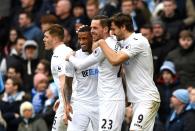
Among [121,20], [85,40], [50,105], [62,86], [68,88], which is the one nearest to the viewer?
[121,20]

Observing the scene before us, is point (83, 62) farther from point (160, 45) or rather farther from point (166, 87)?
point (160, 45)

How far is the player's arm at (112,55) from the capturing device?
48.8ft

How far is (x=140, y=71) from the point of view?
49.8ft

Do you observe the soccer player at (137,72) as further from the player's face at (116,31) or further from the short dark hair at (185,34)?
the short dark hair at (185,34)

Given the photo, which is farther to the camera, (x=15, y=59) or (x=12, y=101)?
(x=15, y=59)

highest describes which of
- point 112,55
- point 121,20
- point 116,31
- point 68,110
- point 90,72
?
point 121,20

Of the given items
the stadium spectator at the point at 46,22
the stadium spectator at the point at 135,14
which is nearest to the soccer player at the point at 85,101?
the stadium spectator at the point at 46,22

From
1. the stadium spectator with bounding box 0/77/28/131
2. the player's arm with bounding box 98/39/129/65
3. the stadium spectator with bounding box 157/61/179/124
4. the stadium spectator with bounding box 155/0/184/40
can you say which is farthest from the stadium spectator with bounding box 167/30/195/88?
the player's arm with bounding box 98/39/129/65

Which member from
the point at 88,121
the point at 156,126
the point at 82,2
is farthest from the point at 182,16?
the point at 88,121

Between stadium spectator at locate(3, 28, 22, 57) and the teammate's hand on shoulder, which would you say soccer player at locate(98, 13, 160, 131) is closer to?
the teammate's hand on shoulder

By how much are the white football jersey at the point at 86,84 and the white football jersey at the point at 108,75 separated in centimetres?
47

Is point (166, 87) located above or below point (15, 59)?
below

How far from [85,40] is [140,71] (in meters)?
1.06

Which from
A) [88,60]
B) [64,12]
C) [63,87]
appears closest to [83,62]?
[88,60]
